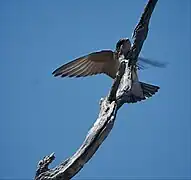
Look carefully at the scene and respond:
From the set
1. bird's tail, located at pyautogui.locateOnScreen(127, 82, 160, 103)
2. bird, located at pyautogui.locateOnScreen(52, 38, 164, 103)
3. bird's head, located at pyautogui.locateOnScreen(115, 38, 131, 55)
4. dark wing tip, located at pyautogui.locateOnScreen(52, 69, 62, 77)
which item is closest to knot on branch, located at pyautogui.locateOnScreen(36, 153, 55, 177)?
bird, located at pyautogui.locateOnScreen(52, 38, 164, 103)

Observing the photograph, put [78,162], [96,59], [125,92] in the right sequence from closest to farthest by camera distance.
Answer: [78,162], [125,92], [96,59]

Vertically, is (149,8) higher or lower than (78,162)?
higher

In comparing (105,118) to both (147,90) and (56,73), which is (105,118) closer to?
(147,90)

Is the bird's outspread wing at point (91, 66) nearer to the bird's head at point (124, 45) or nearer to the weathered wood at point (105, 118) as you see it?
the bird's head at point (124, 45)

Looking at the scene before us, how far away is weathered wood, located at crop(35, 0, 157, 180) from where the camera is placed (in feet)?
6.83

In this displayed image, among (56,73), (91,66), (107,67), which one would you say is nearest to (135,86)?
(107,67)

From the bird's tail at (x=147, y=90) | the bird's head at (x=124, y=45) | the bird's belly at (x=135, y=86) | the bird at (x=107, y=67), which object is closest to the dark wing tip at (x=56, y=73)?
the bird at (x=107, y=67)

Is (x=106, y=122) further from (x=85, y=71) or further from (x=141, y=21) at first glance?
(x=85, y=71)

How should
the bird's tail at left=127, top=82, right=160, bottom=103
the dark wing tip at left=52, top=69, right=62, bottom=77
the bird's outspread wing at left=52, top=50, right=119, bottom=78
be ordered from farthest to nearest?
the dark wing tip at left=52, top=69, right=62, bottom=77 → the bird's outspread wing at left=52, top=50, right=119, bottom=78 → the bird's tail at left=127, top=82, right=160, bottom=103

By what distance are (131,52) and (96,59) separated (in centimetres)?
64

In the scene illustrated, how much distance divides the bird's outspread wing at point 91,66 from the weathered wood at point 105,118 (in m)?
0.37

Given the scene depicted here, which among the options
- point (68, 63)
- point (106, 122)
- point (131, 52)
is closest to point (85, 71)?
point (68, 63)

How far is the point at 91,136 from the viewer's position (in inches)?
84.6

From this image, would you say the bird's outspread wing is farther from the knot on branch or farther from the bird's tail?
the knot on branch
